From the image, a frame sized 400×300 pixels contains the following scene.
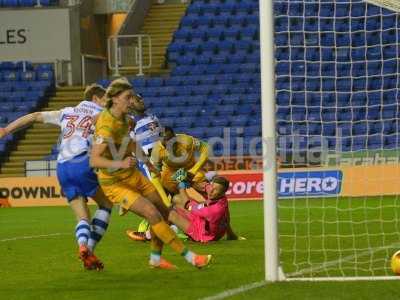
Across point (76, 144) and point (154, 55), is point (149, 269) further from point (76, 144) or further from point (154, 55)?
point (154, 55)

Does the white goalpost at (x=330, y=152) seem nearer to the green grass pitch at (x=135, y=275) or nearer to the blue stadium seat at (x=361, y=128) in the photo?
the blue stadium seat at (x=361, y=128)

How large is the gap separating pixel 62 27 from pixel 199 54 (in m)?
4.14

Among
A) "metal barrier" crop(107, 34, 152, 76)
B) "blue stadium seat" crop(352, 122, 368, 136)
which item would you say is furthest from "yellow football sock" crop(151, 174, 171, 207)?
"metal barrier" crop(107, 34, 152, 76)

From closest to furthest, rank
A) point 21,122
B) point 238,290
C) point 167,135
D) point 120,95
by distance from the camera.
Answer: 1. point 238,290
2. point 120,95
3. point 21,122
4. point 167,135

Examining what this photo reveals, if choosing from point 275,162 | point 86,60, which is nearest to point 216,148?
point 86,60

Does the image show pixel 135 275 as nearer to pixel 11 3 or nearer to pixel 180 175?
pixel 180 175

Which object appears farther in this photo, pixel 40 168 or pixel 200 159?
pixel 40 168

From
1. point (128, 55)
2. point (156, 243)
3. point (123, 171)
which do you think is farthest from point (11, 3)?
point (123, 171)

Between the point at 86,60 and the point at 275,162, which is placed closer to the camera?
the point at 275,162

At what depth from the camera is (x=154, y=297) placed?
818cm

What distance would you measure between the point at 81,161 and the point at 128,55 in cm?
2098

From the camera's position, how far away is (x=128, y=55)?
3144 cm

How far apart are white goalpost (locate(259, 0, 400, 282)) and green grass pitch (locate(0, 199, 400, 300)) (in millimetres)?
390

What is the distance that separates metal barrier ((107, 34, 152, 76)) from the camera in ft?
98.2
